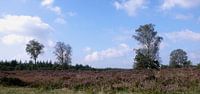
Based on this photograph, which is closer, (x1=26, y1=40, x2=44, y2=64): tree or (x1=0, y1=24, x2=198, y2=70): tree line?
(x1=0, y1=24, x2=198, y2=70): tree line

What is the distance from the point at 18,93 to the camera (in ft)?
75.8

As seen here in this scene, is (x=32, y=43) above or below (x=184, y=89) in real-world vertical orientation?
above

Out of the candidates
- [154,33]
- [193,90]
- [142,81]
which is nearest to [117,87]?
[142,81]

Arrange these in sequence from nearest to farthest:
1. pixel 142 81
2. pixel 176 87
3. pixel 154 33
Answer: pixel 176 87
pixel 142 81
pixel 154 33

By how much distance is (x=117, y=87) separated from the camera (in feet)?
87.1

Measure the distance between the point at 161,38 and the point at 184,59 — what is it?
51.9ft

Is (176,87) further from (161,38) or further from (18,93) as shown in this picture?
(161,38)

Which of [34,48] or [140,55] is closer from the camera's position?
[140,55]

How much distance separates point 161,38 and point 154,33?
6.66 feet

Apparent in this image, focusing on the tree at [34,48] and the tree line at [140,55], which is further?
the tree at [34,48]

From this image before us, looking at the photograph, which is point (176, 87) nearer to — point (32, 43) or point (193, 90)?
point (193, 90)

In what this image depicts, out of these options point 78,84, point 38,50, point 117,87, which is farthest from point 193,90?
point 38,50

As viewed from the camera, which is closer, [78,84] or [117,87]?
[117,87]

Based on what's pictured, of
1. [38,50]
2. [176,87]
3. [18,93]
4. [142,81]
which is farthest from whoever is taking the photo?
[38,50]
